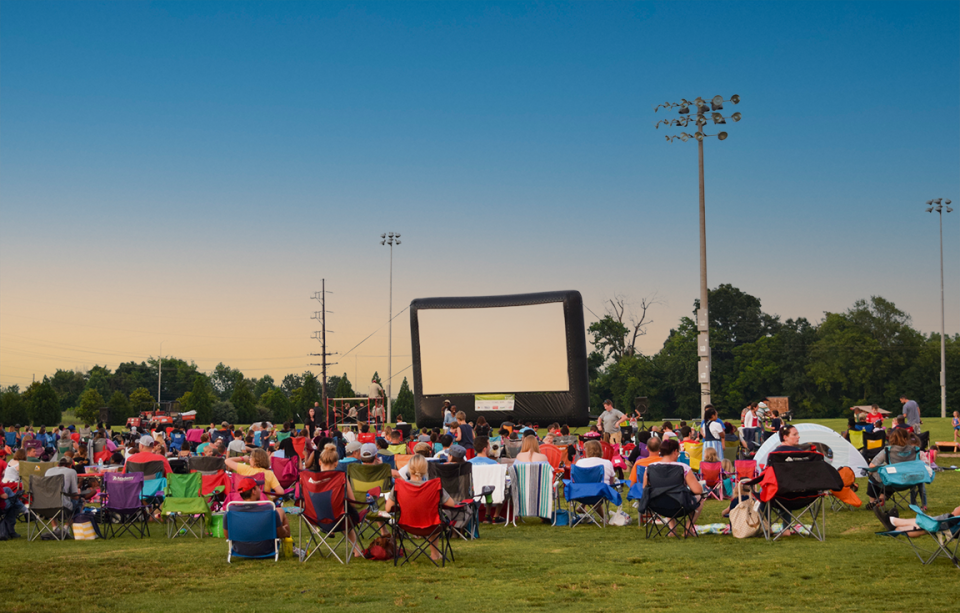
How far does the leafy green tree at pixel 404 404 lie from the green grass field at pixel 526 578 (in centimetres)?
3191

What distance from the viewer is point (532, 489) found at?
9.01 meters

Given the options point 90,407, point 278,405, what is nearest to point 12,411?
point 90,407

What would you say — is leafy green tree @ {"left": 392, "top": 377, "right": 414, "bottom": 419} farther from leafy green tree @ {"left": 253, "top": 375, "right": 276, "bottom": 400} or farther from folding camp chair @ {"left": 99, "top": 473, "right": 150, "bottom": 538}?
leafy green tree @ {"left": 253, "top": 375, "right": 276, "bottom": 400}

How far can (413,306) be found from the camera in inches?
941

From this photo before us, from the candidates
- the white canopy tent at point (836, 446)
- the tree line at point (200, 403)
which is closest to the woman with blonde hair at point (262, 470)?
the white canopy tent at point (836, 446)

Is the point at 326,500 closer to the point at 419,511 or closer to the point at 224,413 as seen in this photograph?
the point at 419,511

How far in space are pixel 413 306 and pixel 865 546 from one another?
702 inches

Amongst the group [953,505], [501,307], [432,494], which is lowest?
[953,505]

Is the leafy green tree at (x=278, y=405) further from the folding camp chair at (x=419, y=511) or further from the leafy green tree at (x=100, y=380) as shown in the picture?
the folding camp chair at (x=419, y=511)

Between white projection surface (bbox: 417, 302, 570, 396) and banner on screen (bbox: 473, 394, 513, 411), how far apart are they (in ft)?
0.52

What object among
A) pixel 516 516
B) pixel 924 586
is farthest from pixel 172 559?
pixel 924 586

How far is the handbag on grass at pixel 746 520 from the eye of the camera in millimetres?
7473

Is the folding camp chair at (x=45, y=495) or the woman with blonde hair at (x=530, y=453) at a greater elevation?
the woman with blonde hair at (x=530, y=453)

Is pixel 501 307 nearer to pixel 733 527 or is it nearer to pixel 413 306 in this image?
pixel 413 306
